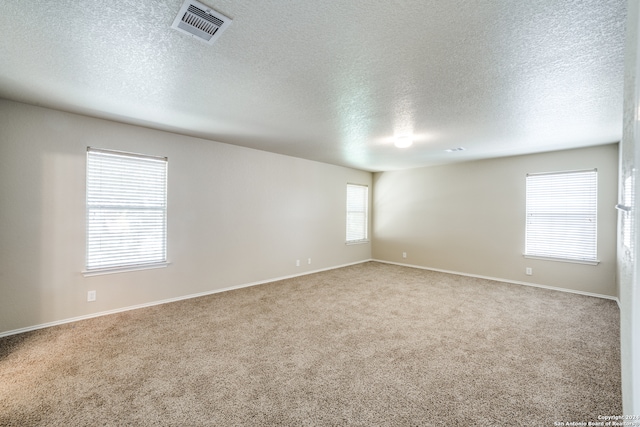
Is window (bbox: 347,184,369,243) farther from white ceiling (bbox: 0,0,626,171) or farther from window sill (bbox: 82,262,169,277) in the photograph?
window sill (bbox: 82,262,169,277)

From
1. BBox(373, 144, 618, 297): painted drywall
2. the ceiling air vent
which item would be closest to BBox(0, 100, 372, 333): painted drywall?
BBox(373, 144, 618, 297): painted drywall

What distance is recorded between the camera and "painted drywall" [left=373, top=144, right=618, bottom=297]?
425 cm

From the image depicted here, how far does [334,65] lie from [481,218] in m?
4.78

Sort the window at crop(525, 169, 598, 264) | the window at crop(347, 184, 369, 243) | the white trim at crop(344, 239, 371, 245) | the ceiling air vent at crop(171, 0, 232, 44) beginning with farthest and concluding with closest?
the window at crop(347, 184, 369, 243) < the white trim at crop(344, 239, 371, 245) < the window at crop(525, 169, 598, 264) < the ceiling air vent at crop(171, 0, 232, 44)

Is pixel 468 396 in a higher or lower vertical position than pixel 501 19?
lower

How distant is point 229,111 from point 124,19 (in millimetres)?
1463

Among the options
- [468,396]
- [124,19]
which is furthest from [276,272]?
[124,19]

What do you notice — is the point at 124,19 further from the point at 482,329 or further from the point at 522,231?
the point at 522,231

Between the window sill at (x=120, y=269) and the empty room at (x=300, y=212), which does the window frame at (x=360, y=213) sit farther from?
the window sill at (x=120, y=269)

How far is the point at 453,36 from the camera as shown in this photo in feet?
5.67

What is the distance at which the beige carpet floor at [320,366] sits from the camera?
5.95 feet

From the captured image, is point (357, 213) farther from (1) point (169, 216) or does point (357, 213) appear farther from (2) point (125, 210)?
(2) point (125, 210)

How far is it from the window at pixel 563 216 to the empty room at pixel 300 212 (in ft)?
0.11

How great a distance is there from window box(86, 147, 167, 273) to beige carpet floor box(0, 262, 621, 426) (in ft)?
2.36
